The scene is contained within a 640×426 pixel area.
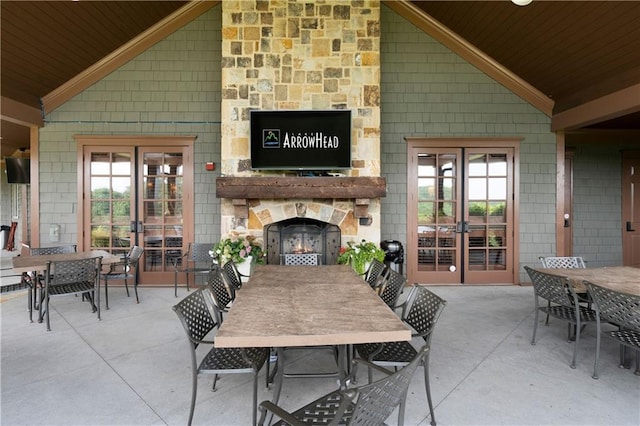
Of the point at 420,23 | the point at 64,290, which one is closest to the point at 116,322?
the point at 64,290

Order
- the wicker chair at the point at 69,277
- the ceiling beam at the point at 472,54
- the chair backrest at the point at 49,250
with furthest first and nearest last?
1. the ceiling beam at the point at 472,54
2. the chair backrest at the point at 49,250
3. the wicker chair at the point at 69,277

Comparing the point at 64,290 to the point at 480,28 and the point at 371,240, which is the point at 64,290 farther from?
the point at 480,28

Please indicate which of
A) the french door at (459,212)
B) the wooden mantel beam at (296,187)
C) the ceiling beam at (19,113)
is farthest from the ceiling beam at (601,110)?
the ceiling beam at (19,113)

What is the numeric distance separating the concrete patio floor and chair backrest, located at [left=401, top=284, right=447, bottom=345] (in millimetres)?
512

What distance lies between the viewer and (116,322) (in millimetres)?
3936

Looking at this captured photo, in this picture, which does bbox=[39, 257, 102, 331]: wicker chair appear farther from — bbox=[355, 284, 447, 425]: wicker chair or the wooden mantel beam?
bbox=[355, 284, 447, 425]: wicker chair

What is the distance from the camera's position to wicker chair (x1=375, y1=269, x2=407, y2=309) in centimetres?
286

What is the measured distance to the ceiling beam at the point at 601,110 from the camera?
172 inches

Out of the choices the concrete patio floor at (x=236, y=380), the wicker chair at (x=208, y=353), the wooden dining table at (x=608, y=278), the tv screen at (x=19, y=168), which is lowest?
the concrete patio floor at (x=236, y=380)

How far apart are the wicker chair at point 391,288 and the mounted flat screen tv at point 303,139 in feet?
7.81

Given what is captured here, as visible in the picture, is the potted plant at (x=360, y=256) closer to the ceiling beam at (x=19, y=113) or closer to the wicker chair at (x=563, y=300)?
the wicker chair at (x=563, y=300)

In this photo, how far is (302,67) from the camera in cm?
518

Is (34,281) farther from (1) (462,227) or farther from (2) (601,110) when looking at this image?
(2) (601,110)

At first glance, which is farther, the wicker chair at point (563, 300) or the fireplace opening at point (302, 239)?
the fireplace opening at point (302, 239)
